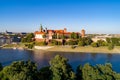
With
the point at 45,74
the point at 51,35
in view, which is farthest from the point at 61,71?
the point at 51,35

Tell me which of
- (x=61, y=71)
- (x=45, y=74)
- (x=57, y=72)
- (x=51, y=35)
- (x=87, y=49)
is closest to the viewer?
(x=57, y=72)

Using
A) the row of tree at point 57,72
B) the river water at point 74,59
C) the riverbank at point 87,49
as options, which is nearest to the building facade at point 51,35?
the riverbank at point 87,49

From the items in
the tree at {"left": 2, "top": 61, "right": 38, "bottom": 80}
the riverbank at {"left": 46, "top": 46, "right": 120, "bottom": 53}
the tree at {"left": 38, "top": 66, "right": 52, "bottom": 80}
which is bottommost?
the riverbank at {"left": 46, "top": 46, "right": 120, "bottom": 53}

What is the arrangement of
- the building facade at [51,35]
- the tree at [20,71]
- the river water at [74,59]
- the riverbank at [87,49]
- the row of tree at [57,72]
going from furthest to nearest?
the building facade at [51,35], the riverbank at [87,49], the river water at [74,59], the row of tree at [57,72], the tree at [20,71]

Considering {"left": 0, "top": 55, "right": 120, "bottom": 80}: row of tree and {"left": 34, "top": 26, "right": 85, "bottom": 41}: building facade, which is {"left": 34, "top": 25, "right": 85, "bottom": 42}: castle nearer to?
{"left": 34, "top": 26, "right": 85, "bottom": 41}: building facade

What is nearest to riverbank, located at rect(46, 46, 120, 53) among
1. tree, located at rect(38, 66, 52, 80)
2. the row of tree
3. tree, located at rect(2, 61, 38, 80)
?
the row of tree

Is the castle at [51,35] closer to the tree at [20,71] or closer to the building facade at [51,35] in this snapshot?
the building facade at [51,35]

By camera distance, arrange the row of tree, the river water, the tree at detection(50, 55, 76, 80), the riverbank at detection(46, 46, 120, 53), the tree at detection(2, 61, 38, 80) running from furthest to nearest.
Answer: 1. the riverbank at detection(46, 46, 120, 53)
2. the river water
3. the tree at detection(50, 55, 76, 80)
4. the row of tree
5. the tree at detection(2, 61, 38, 80)

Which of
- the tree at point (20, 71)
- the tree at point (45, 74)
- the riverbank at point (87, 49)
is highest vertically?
the tree at point (20, 71)

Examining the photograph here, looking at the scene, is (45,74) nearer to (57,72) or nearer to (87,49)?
(57,72)

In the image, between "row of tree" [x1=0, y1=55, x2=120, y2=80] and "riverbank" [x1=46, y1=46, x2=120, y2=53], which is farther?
"riverbank" [x1=46, y1=46, x2=120, y2=53]
